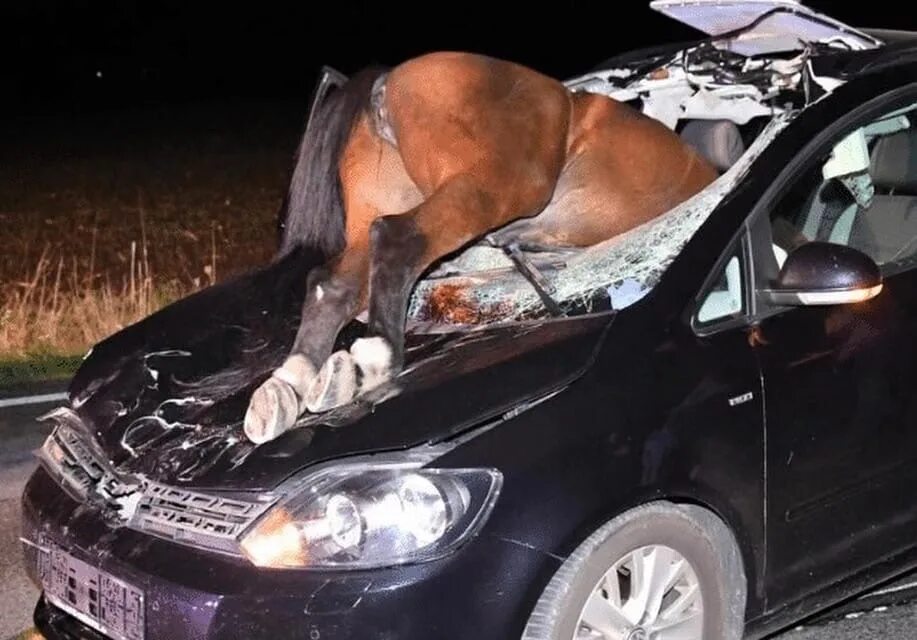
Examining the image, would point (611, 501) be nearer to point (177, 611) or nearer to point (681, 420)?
point (681, 420)

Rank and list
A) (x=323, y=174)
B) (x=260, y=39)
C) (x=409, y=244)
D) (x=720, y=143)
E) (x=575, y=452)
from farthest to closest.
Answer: (x=260, y=39), (x=720, y=143), (x=323, y=174), (x=409, y=244), (x=575, y=452)

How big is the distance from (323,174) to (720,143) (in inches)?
55.4

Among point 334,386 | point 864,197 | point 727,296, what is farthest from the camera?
point 864,197

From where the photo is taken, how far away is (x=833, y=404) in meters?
3.67

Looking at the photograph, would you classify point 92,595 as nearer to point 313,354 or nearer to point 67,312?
point 313,354

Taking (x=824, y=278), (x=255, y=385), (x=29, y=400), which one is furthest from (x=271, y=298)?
(x=29, y=400)

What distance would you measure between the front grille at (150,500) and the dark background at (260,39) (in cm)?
2288

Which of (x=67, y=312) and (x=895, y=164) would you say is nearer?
(x=895, y=164)

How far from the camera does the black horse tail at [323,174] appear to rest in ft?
14.2

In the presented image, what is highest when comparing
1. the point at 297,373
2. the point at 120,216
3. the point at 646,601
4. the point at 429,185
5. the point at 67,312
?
the point at 429,185

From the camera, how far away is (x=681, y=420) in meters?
3.36

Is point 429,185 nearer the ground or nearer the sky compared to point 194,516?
nearer the sky

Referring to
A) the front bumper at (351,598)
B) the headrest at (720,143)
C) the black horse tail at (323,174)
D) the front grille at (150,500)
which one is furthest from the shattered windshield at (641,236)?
the front grille at (150,500)

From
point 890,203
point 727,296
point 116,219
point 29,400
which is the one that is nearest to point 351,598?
point 727,296
